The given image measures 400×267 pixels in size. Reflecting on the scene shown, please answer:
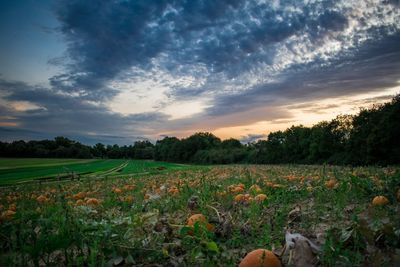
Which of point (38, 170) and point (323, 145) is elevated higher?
point (323, 145)

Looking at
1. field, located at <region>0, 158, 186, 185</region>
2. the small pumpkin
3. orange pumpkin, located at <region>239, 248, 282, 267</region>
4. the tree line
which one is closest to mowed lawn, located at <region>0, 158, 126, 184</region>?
field, located at <region>0, 158, 186, 185</region>

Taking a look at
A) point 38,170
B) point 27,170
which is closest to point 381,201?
point 38,170

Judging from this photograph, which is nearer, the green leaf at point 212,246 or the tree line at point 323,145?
the green leaf at point 212,246

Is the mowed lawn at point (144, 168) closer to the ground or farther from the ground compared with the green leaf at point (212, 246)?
closer to the ground

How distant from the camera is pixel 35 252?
224 centimetres

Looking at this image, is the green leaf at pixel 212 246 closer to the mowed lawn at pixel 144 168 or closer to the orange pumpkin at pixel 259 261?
the orange pumpkin at pixel 259 261

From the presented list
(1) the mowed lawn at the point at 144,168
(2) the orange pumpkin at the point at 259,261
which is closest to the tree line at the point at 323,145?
(1) the mowed lawn at the point at 144,168

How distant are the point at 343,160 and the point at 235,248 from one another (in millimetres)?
45147

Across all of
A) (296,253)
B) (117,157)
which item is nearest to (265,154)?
(296,253)

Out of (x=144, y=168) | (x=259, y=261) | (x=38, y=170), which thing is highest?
(x=144, y=168)

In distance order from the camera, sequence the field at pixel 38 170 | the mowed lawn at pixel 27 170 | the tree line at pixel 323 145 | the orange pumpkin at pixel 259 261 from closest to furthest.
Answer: the orange pumpkin at pixel 259 261 → the field at pixel 38 170 → the mowed lawn at pixel 27 170 → the tree line at pixel 323 145

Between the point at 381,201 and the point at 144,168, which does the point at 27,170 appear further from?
the point at 381,201

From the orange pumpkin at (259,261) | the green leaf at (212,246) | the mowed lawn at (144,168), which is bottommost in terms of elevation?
the mowed lawn at (144,168)

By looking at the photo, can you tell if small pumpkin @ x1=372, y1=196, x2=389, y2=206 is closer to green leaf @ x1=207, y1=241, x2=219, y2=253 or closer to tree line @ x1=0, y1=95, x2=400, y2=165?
green leaf @ x1=207, y1=241, x2=219, y2=253
